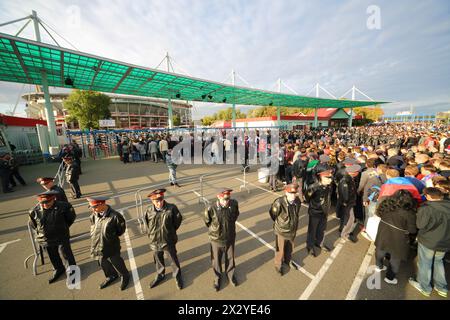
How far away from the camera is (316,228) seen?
11.7ft

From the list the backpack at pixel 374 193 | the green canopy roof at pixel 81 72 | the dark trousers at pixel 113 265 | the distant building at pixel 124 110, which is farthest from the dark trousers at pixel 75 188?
the distant building at pixel 124 110

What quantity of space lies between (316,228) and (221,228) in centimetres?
215

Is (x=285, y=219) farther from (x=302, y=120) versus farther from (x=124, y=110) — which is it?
(x=124, y=110)

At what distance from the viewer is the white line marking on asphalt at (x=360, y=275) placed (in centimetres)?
265

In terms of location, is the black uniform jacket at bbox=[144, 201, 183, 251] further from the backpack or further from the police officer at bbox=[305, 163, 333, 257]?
the backpack

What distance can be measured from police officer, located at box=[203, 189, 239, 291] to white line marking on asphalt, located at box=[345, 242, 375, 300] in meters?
1.79

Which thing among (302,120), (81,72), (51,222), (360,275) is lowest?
(360,275)

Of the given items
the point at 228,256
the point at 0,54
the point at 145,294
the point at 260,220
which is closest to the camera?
the point at 145,294

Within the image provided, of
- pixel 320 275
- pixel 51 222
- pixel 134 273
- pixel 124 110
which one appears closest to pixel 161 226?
pixel 134 273

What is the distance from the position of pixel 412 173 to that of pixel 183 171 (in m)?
9.42
